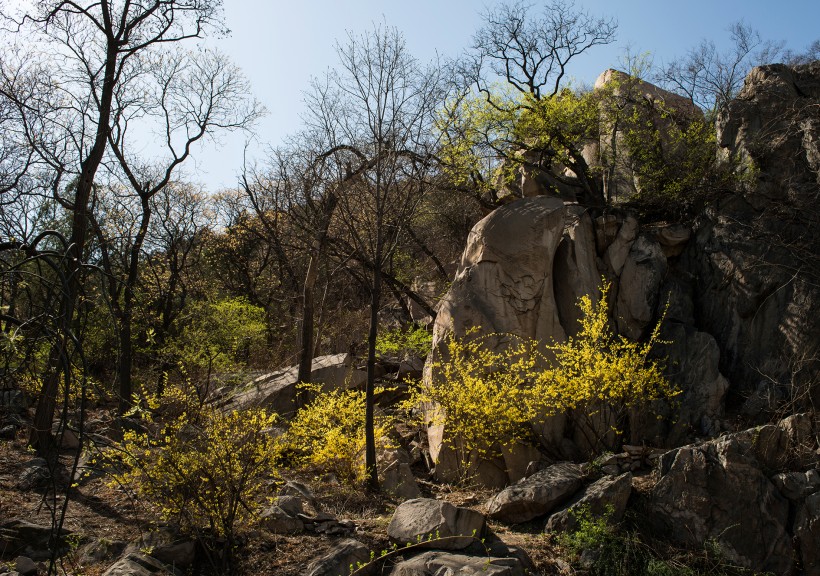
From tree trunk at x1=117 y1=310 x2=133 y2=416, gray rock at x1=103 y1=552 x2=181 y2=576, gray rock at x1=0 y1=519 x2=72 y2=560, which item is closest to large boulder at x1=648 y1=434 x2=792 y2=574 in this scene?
gray rock at x1=103 y1=552 x2=181 y2=576

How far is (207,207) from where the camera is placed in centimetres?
2111

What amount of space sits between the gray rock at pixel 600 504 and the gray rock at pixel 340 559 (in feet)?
7.47

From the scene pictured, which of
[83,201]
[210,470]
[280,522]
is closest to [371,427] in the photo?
[280,522]

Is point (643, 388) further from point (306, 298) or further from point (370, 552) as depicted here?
point (306, 298)

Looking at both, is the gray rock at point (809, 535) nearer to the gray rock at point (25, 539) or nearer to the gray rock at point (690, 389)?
the gray rock at point (690, 389)

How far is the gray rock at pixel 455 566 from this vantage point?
19.3 feet

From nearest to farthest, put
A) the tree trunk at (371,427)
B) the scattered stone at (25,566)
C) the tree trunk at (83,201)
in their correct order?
the scattered stone at (25,566), the tree trunk at (83,201), the tree trunk at (371,427)

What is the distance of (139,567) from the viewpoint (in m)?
5.56

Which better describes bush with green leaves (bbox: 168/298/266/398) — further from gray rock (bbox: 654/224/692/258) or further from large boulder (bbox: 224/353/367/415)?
gray rock (bbox: 654/224/692/258)

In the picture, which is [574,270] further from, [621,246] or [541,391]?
[541,391]

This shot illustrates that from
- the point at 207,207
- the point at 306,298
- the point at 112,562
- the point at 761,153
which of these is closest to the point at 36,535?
the point at 112,562

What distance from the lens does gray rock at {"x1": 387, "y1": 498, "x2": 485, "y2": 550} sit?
654 centimetres

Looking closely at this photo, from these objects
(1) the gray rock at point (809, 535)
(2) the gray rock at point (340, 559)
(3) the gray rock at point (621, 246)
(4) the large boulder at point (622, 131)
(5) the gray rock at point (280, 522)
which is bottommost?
(1) the gray rock at point (809, 535)

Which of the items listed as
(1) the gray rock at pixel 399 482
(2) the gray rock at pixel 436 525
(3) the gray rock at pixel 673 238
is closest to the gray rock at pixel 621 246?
(3) the gray rock at pixel 673 238
